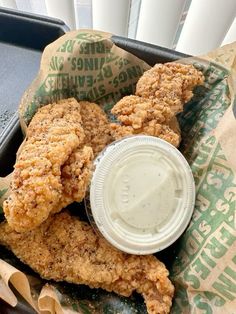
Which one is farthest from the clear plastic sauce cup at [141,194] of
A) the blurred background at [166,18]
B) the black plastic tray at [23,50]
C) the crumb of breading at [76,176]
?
the blurred background at [166,18]

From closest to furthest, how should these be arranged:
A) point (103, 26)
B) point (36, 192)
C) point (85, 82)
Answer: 1. point (36, 192)
2. point (85, 82)
3. point (103, 26)

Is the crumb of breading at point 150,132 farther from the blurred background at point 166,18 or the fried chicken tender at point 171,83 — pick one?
the blurred background at point 166,18

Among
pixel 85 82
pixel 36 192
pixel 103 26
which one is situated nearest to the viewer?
pixel 36 192

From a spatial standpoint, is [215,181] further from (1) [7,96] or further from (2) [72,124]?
(1) [7,96]

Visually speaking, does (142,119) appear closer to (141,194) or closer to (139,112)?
(139,112)

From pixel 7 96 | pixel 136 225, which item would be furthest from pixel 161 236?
pixel 7 96

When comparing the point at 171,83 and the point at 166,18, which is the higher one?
the point at 171,83

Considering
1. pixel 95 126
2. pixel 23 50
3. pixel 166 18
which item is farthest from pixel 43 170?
pixel 166 18

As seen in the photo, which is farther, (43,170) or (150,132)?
(150,132)
